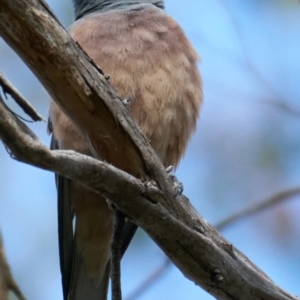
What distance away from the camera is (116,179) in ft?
6.82

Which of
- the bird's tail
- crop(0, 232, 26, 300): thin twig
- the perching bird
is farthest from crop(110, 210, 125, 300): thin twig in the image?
the bird's tail

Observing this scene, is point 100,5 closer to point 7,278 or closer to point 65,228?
point 65,228

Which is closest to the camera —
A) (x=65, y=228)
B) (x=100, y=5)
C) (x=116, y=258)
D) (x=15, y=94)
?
(x=15, y=94)

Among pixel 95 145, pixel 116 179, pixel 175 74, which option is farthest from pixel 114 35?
pixel 116 179

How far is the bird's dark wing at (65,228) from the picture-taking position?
3166 mm

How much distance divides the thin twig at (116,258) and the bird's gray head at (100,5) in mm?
1538

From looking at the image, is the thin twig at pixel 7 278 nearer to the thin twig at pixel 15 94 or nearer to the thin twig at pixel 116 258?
the thin twig at pixel 116 258

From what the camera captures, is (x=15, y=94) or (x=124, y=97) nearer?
(x=15, y=94)

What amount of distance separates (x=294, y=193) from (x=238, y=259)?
39.8 inches

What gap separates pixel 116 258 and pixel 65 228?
91 centimetres

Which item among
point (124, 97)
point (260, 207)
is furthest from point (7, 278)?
point (260, 207)

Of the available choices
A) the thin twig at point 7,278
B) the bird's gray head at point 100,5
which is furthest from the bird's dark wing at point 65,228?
the bird's gray head at point 100,5

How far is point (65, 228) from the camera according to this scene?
10.7 feet

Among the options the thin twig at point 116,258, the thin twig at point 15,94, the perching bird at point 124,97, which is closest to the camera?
the thin twig at point 15,94
